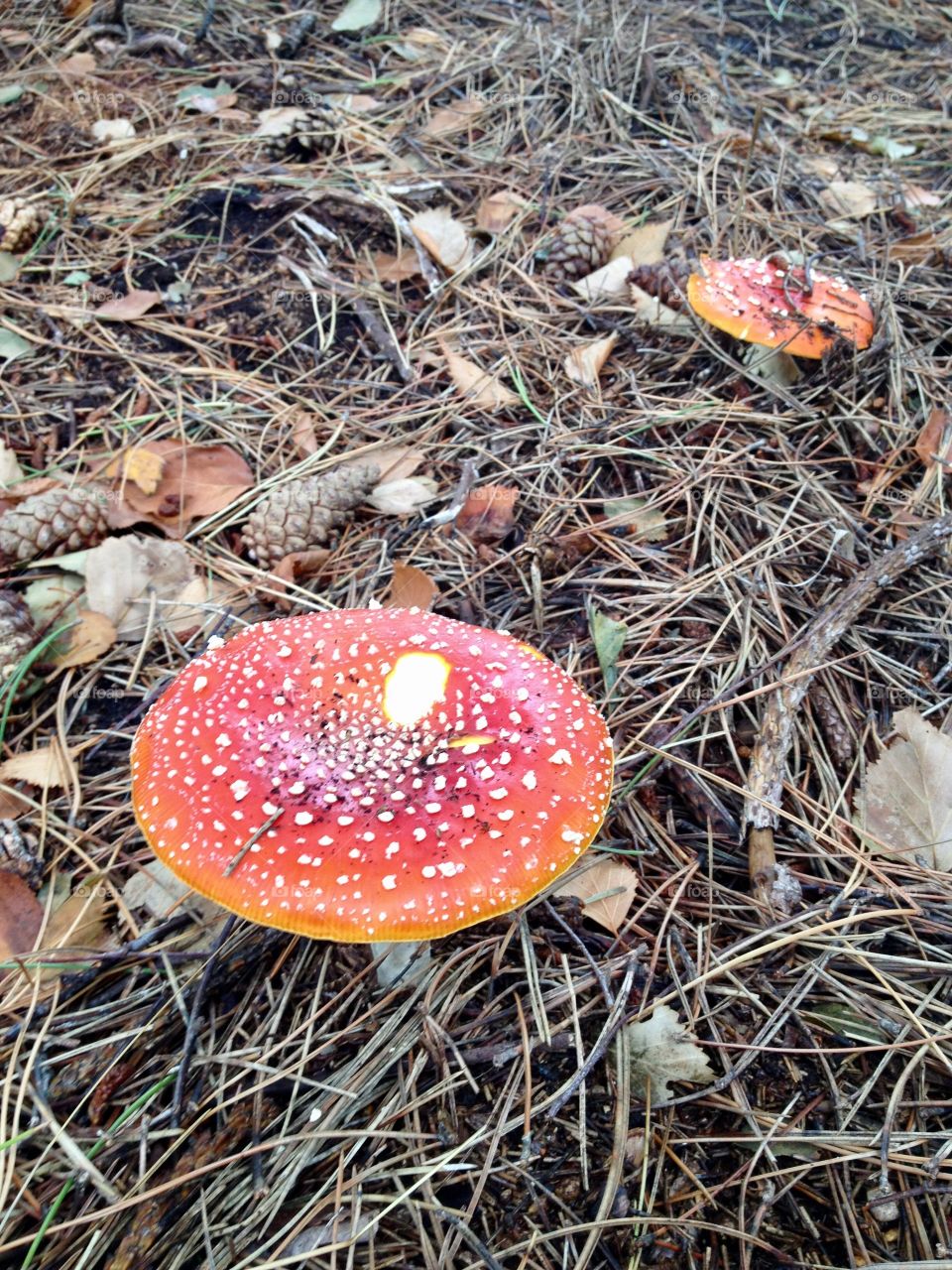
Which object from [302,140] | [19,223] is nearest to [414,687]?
[19,223]

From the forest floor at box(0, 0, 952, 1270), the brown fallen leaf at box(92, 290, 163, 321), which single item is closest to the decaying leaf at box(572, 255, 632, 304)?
the forest floor at box(0, 0, 952, 1270)

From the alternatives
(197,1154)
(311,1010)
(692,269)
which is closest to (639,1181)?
(311,1010)

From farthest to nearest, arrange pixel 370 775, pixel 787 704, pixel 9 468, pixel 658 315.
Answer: pixel 658 315, pixel 9 468, pixel 787 704, pixel 370 775

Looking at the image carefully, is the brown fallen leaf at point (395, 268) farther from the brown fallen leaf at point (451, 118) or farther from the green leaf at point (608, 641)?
the green leaf at point (608, 641)

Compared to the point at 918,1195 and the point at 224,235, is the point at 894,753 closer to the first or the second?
the point at 918,1195

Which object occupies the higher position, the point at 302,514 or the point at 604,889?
the point at 302,514

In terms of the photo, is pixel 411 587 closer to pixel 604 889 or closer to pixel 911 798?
pixel 604 889
